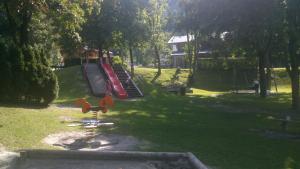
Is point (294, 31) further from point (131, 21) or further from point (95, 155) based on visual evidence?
point (131, 21)

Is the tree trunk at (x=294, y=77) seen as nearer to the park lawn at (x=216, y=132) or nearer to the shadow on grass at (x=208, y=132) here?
the park lawn at (x=216, y=132)

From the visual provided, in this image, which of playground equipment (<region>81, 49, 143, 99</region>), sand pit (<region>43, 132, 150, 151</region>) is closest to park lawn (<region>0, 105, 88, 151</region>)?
sand pit (<region>43, 132, 150, 151</region>)

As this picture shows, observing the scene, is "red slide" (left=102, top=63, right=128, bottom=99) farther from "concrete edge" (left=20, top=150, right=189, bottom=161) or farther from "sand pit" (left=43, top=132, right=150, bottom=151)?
"concrete edge" (left=20, top=150, right=189, bottom=161)

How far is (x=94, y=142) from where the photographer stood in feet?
43.4

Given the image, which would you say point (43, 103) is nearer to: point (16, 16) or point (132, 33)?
point (16, 16)

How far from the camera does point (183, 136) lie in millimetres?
15109

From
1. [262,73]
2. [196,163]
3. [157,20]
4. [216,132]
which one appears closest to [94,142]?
[196,163]

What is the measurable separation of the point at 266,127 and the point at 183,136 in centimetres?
581

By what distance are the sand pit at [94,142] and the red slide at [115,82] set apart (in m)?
15.4

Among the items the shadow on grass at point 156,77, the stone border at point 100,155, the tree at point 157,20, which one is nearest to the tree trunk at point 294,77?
the stone border at point 100,155

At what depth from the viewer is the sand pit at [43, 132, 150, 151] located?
1242 cm

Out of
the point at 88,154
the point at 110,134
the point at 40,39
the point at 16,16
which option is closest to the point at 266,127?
the point at 110,134

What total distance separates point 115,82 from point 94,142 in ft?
63.6

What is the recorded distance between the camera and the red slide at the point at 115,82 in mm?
30108
